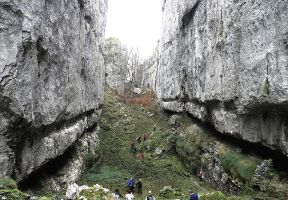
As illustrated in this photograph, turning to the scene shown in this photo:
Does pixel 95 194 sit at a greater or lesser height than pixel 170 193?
greater

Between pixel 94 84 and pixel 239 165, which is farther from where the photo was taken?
pixel 94 84

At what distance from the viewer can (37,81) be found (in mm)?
20391

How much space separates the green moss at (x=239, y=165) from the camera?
22.8 m

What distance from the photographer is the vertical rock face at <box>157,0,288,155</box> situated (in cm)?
1942

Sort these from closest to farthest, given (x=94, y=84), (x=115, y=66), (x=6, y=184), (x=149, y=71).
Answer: (x=6, y=184) < (x=94, y=84) < (x=115, y=66) < (x=149, y=71)

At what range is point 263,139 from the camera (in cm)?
2222

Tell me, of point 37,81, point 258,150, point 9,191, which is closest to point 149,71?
point 258,150

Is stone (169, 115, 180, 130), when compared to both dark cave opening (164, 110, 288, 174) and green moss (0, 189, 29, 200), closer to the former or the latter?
dark cave opening (164, 110, 288, 174)

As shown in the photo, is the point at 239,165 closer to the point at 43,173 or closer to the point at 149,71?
the point at 43,173

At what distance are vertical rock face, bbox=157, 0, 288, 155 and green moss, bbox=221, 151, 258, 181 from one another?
1.57m

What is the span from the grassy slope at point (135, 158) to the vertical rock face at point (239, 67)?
227 inches

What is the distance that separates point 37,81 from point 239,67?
14.1 meters

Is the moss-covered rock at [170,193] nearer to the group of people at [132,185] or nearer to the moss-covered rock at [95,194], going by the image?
the group of people at [132,185]

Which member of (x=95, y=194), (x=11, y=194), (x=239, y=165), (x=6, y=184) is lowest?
(x=95, y=194)
